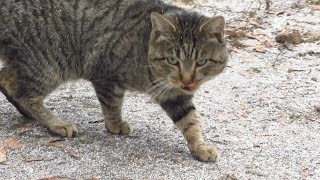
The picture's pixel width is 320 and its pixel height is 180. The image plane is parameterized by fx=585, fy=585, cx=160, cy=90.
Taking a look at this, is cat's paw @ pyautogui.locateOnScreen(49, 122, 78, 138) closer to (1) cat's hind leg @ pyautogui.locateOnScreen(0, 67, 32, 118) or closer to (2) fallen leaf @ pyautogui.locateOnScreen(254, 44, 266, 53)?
(1) cat's hind leg @ pyautogui.locateOnScreen(0, 67, 32, 118)

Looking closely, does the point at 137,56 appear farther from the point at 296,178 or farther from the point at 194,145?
the point at 296,178

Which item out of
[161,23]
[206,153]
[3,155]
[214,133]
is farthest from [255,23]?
[3,155]

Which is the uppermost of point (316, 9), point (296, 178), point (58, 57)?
point (58, 57)

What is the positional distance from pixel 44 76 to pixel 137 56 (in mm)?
621

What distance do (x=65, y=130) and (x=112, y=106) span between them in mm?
333

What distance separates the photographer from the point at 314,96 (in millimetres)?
4461

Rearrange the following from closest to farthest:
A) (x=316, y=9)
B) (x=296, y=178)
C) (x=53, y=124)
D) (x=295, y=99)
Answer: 1. (x=296, y=178)
2. (x=53, y=124)
3. (x=295, y=99)
4. (x=316, y=9)

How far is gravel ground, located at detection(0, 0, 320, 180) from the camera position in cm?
328

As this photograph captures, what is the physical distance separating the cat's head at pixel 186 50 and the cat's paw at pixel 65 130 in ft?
2.18

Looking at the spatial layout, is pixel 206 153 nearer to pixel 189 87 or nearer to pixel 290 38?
pixel 189 87

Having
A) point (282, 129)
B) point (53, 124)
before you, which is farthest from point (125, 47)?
point (282, 129)

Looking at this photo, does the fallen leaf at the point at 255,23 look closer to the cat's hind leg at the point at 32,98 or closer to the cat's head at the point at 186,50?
the cat's head at the point at 186,50

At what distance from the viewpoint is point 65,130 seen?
12.1 ft

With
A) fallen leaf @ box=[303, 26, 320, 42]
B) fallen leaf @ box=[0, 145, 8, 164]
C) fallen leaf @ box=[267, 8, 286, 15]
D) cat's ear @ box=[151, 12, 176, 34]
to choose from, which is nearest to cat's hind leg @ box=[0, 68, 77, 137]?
fallen leaf @ box=[0, 145, 8, 164]
